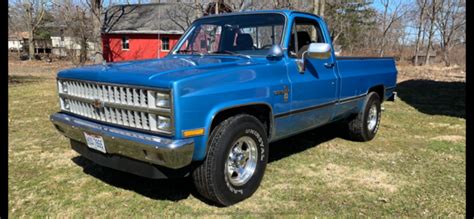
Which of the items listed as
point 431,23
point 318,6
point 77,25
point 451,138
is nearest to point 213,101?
point 451,138

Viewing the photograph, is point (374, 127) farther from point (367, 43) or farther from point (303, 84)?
point (367, 43)

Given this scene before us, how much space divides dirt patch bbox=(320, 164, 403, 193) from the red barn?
25583 mm

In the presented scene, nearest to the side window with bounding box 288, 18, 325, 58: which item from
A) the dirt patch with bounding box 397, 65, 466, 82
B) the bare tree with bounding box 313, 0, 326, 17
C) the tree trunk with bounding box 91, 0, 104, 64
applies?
the bare tree with bounding box 313, 0, 326, 17

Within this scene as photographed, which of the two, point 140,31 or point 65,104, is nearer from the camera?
point 65,104

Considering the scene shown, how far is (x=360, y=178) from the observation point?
4.82 metres

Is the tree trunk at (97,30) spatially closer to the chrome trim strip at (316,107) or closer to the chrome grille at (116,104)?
the chrome trim strip at (316,107)

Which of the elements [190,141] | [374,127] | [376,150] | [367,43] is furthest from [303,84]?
[367,43]

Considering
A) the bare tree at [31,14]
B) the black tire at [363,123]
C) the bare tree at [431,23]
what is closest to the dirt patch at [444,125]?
the black tire at [363,123]

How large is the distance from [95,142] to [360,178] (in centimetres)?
318

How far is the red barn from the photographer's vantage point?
30.8m

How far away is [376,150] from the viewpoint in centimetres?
611

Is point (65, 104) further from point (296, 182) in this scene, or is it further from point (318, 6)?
point (318, 6)

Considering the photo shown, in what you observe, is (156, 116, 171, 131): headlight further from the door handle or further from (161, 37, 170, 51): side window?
(161, 37, 170, 51): side window

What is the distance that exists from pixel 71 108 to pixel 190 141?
5.72 feet
